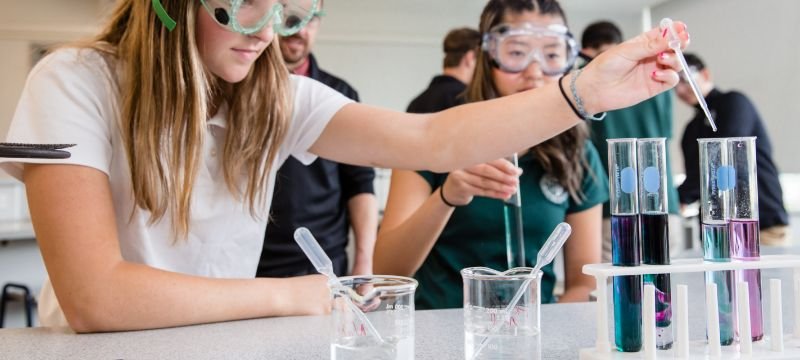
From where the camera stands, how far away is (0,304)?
157 inches

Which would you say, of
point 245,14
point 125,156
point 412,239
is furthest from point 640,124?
point 125,156

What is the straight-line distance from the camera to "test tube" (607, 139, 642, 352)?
33.4 inches

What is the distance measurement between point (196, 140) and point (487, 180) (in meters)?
0.59

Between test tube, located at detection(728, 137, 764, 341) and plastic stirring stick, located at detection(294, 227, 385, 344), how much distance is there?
467 mm

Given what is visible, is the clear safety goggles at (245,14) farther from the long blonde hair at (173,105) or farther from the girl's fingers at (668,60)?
the girl's fingers at (668,60)

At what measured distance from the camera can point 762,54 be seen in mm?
5664

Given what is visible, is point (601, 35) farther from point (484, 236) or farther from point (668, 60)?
point (668, 60)

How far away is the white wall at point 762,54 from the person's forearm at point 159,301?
5169mm

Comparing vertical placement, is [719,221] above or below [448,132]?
below

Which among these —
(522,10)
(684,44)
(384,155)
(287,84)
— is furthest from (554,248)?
(522,10)

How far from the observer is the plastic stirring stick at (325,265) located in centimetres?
84

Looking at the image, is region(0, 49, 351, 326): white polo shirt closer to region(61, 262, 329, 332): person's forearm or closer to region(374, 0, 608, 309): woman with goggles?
region(61, 262, 329, 332): person's forearm

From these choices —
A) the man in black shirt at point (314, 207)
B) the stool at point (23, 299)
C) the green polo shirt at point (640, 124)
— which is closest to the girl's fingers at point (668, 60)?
the man in black shirt at point (314, 207)

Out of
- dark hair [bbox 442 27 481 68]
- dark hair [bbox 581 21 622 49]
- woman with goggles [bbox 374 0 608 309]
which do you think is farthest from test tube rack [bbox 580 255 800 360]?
dark hair [bbox 581 21 622 49]
